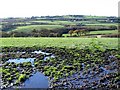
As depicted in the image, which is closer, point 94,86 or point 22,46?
point 94,86

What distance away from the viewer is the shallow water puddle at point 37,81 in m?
31.6

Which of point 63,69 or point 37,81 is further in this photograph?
point 63,69

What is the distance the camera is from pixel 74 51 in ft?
180

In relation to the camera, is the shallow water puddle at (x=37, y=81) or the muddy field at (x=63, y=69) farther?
the muddy field at (x=63, y=69)

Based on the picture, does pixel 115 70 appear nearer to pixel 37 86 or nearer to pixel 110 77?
pixel 110 77

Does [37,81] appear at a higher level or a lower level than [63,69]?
higher

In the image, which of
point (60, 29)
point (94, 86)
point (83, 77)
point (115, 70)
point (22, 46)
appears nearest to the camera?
point (94, 86)

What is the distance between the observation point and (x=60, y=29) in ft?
315

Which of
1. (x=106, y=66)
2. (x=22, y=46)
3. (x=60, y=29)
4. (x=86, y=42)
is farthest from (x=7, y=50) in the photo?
(x=60, y=29)

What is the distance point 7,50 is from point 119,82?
32.1 meters

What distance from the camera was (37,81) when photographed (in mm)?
33812

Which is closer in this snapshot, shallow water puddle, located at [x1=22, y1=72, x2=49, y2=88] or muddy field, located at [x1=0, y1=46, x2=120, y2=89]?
shallow water puddle, located at [x1=22, y1=72, x2=49, y2=88]

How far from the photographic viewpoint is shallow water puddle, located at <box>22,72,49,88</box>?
31.6m

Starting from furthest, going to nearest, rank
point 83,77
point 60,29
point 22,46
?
point 60,29
point 22,46
point 83,77
